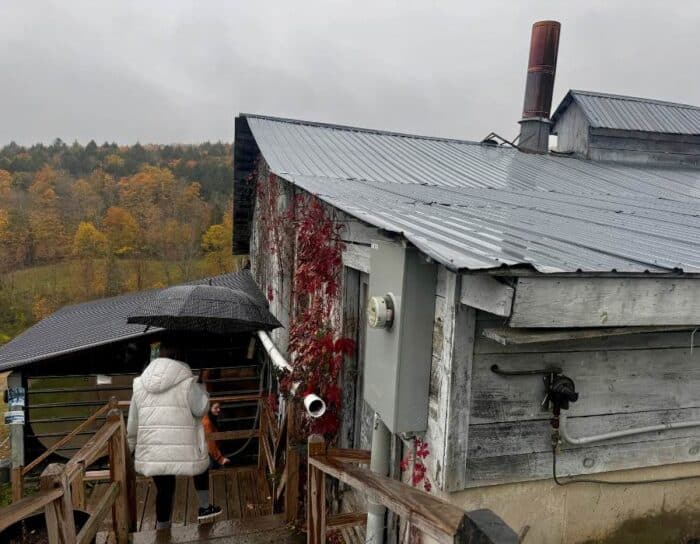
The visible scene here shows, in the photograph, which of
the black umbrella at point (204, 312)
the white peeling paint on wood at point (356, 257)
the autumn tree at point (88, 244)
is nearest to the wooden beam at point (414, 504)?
the white peeling paint on wood at point (356, 257)

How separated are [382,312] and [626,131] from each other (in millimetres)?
9149

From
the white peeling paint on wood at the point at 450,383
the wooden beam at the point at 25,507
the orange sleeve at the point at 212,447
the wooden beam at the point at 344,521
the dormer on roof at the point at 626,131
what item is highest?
the dormer on roof at the point at 626,131

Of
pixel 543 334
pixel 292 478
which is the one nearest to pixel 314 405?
pixel 292 478

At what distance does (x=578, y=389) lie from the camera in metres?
2.57

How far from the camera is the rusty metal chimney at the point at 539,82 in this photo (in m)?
10.2

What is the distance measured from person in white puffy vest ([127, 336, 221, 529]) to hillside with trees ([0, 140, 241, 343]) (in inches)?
1496

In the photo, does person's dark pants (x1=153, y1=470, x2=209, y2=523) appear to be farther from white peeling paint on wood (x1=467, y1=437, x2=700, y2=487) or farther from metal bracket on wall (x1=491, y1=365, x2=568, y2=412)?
metal bracket on wall (x1=491, y1=365, x2=568, y2=412)

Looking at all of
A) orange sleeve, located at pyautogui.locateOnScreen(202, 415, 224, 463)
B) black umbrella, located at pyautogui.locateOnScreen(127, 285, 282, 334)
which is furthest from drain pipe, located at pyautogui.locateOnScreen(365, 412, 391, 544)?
orange sleeve, located at pyautogui.locateOnScreen(202, 415, 224, 463)

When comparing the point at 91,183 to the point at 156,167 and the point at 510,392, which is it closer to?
the point at 156,167

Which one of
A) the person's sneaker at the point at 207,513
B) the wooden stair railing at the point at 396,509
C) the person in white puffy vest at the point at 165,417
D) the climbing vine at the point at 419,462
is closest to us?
the wooden stair railing at the point at 396,509

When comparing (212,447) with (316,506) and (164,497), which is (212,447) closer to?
(164,497)

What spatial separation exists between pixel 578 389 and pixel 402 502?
122 cm

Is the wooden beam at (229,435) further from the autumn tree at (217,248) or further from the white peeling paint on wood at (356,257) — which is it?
the autumn tree at (217,248)

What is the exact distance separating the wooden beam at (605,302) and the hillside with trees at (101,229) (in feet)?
135
